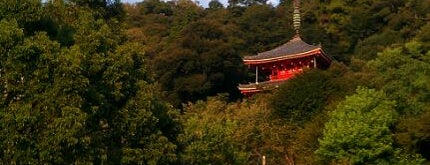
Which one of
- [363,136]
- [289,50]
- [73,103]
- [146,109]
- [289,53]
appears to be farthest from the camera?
[289,50]

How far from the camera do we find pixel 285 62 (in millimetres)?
35375

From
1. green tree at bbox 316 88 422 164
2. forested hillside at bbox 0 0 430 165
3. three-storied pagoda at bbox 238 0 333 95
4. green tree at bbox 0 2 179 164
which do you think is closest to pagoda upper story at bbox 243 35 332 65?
three-storied pagoda at bbox 238 0 333 95

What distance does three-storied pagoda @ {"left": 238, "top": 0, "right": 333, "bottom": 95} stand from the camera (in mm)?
34062

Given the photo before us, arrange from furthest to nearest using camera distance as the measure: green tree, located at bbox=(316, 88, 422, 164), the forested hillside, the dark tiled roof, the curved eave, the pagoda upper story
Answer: the dark tiled roof
the pagoda upper story
the curved eave
green tree, located at bbox=(316, 88, 422, 164)
the forested hillside

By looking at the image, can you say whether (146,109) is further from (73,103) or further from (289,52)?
(289,52)

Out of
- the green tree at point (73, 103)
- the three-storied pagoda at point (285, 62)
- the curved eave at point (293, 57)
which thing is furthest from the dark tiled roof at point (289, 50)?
the green tree at point (73, 103)

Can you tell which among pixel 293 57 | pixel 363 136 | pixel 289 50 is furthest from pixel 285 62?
pixel 363 136

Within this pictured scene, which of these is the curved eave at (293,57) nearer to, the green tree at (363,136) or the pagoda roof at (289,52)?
the pagoda roof at (289,52)

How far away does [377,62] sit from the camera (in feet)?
87.2

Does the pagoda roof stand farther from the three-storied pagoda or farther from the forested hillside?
the forested hillside

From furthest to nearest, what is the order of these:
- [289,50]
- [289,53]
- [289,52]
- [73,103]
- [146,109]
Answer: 1. [289,50]
2. [289,52]
3. [289,53]
4. [146,109]
5. [73,103]

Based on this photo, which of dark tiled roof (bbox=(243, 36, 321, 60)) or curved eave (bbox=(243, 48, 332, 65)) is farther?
dark tiled roof (bbox=(243, 36, 321, 60))

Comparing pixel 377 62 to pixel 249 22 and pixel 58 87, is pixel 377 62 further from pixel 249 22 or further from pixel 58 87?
pixel 249 22

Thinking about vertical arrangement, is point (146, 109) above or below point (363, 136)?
above
